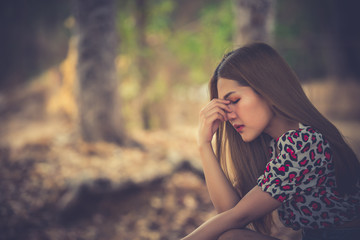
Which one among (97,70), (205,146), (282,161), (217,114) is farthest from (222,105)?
(97,70)

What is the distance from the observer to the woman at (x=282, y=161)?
165 cm

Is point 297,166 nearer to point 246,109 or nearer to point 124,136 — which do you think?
point 246,109

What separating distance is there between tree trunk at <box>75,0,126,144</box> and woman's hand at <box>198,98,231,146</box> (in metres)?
3.80

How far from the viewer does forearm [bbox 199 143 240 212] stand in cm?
192

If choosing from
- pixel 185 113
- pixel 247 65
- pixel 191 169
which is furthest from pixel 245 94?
pixel 185 113

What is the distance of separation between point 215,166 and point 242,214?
0.41 meters

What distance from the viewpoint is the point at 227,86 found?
75.5 inches

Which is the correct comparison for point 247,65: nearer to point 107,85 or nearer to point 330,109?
point 107,85

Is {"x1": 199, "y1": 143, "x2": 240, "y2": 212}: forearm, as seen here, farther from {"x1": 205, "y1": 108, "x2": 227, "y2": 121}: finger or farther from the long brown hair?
the long brown hair

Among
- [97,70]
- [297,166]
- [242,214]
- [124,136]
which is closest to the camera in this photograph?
[297,166]

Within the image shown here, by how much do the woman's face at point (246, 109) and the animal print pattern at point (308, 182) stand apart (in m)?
0.23

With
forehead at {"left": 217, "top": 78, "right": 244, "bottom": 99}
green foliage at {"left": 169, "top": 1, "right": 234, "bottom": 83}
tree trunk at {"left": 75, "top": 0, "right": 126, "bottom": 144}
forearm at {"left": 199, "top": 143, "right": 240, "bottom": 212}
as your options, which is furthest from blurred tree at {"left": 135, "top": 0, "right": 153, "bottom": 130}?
forearm at {"left": 199, "top": 143, "right": 240, "bottom": 212}

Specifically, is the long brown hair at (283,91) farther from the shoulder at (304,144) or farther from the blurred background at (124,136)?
the blurred background at (124,136)

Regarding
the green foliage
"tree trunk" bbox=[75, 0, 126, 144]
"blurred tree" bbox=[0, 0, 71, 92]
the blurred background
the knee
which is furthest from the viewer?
"blurred tree" bbox=[0, 0, 71, 92]
